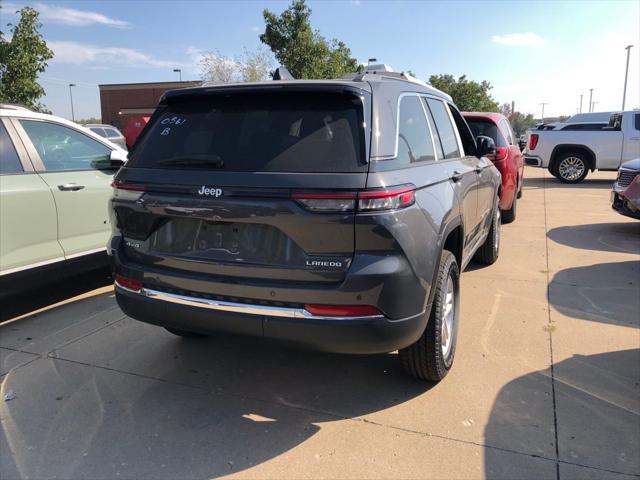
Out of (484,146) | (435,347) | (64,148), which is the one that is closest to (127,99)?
(64,148)

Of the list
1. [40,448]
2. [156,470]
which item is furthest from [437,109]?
[40,448]

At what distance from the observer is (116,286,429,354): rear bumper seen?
2582 mm

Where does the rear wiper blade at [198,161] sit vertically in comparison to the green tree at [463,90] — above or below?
Answer: below

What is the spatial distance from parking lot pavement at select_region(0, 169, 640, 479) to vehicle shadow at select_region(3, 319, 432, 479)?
11 mm

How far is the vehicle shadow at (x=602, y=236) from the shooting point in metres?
7.13

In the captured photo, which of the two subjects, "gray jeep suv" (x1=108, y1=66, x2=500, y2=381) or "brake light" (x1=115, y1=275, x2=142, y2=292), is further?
"brake light" (x1=115, y1=275, x2=142, y2=292)

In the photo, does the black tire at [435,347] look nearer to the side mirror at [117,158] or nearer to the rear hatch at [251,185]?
the rear hatch at [251,185]

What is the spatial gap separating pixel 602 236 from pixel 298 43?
16948mm

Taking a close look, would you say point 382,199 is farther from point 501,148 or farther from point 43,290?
point 501,148

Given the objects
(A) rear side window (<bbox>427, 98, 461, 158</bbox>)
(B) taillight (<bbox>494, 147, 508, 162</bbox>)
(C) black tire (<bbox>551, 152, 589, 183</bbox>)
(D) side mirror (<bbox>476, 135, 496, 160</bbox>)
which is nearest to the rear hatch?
(A) rear side window (<bbox>427, 98, 461, 158</bbox>)

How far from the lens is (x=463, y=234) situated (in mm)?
3811

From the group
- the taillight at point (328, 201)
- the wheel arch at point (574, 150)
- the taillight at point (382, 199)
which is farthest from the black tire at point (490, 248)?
the wheel arch at point (574, 150)

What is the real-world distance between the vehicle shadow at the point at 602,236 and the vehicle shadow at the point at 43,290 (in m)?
6.20

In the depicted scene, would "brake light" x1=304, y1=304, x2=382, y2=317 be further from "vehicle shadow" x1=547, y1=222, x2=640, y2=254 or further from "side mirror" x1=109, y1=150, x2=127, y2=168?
"vehicle shadow" x1=547, y1=222, x2=640, y2=254
